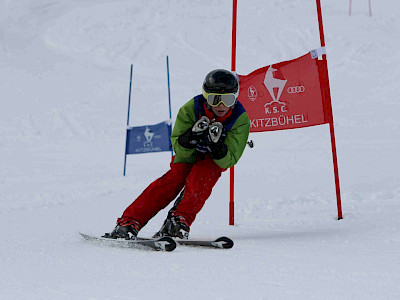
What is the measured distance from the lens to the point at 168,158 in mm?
11367

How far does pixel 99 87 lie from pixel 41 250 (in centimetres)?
1420

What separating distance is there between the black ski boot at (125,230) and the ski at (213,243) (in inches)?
11.9

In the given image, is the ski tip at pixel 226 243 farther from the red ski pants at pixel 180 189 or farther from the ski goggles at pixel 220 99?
the ski goggles at pixel 220 99

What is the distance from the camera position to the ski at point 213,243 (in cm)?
310

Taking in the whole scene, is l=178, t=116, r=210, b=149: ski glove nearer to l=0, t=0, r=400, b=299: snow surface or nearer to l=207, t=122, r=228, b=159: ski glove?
l=207, t=122, r=228, b=159: ski glove

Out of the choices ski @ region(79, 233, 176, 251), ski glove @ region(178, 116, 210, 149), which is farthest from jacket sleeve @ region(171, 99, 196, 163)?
ski @ region(79, 233, 176, 251)

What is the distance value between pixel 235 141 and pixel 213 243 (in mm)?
745

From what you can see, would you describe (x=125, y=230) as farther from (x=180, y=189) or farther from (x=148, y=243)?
(x=180, y=189)

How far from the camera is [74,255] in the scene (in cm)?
288

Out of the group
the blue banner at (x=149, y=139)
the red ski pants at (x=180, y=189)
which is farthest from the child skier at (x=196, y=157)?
the blue banner at (x=149, y=139)

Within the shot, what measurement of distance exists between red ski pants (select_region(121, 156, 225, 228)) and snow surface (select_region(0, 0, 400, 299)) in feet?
1.26

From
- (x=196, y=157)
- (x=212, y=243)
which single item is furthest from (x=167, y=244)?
(x=196, y=157)

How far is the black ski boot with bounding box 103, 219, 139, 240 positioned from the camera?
324 centimetres

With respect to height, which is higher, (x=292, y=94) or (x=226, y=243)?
(x=292, y=94)
